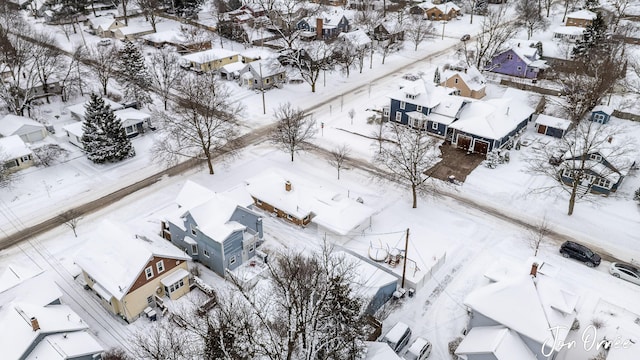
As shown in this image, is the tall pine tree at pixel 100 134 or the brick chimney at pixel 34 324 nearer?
the brick chimney at pixel 34 324

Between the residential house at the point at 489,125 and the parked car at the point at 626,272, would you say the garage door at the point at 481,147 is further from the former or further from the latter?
the parked car at the point at 626,272

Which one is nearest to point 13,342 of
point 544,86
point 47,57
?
point 47,57

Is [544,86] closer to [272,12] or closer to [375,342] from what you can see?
[272,12]

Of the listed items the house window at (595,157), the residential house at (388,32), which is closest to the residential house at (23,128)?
the house window at (595,157)

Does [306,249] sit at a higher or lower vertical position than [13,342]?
lower

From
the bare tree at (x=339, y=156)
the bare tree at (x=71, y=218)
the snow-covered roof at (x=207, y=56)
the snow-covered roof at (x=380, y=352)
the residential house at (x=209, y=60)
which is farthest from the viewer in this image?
the snow-covered roof at (x=207, y=56)
